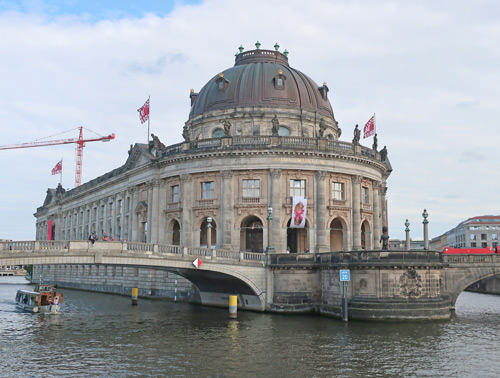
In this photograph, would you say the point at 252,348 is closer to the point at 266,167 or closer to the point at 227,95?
the point at 266,167

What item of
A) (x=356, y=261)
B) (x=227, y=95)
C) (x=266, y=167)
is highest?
(x=227, y=95)

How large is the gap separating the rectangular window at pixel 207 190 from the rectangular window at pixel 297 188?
8611 mm

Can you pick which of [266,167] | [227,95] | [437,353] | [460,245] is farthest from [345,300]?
[460,245]

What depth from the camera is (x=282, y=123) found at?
69.6 metres

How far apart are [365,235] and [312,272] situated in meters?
18.4

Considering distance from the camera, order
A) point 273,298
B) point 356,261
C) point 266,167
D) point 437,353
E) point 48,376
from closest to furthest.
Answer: point 48,376, point 437,353, point 356,261, point 273,298, point 266,167

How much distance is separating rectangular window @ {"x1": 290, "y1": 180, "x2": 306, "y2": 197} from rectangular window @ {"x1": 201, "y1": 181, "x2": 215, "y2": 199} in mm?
8611

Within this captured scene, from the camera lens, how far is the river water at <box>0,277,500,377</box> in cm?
2934

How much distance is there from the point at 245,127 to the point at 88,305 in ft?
89.5

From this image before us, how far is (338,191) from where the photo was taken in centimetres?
6319

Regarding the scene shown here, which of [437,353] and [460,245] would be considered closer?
[437,353]

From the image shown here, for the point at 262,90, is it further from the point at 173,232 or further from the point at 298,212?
the point at 173,232

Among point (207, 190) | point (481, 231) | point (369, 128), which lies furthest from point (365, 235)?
point (481, 231)

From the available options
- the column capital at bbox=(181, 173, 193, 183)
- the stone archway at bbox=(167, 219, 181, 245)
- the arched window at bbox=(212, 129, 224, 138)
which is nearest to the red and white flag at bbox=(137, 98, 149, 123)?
the arched window at bbox=(212, 129, 224, 138)
